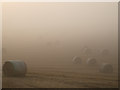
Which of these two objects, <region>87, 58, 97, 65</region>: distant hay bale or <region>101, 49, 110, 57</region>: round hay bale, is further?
<region>101, 49, 110, 57</region>: round hay bale

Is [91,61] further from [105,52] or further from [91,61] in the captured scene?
[105,52]

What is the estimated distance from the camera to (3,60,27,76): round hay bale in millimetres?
10977

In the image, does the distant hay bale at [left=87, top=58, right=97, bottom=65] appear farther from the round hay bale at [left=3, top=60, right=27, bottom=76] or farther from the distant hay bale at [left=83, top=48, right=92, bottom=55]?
the distant hay bale at [left=83, top=48, right=92, bottom=55]

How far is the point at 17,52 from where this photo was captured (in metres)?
21.8

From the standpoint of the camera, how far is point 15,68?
10945 millimetres

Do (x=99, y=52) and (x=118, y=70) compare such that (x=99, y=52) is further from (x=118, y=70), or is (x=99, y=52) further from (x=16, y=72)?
(x=16, y=72)

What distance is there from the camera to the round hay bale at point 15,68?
11.0 m

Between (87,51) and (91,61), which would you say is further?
(87,51)

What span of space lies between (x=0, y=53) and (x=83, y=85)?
37.5 ft

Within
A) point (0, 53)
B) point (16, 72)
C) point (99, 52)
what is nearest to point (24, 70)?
point (16, 72)

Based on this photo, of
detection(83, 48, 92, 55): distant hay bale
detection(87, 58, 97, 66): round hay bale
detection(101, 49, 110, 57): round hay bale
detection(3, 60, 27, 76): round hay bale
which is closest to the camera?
detection(3, 60, 27, 76): round hay bale

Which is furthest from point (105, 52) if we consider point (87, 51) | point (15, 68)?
point (15, 68)

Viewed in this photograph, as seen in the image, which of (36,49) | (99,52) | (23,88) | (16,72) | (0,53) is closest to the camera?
(23,88)

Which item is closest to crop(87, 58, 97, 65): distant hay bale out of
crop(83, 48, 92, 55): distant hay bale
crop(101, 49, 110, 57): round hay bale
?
crop(101, 49, 110, 57): round hay bale
